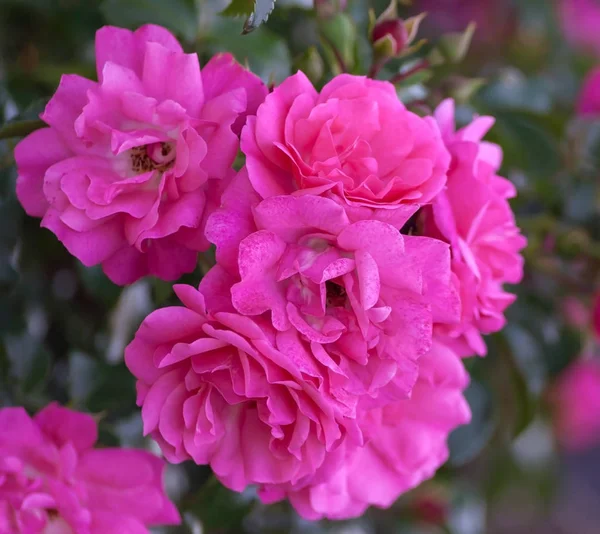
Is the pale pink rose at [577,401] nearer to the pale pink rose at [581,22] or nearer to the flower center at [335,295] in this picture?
the pale pink rose at [581,22]

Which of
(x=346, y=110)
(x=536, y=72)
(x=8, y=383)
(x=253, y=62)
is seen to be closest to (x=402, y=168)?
(x=346, y=110)

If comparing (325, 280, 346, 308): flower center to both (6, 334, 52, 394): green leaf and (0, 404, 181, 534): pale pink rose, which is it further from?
(6, 334, 52, 394): green leaf

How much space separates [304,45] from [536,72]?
18.3 inches

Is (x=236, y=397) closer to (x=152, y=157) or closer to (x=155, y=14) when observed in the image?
(x=152, y=157)

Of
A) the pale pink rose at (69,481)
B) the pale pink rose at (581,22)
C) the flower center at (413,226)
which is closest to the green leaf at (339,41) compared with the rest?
the flower center at (413,226)

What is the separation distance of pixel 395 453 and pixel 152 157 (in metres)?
0.20

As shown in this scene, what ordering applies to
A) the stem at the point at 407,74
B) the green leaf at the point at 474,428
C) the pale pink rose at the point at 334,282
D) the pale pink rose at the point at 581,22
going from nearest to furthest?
the pale pink rose at the point at 334,282, the stem at the point at 407,74, the green leaf at the point at 474,428, the pale pink rose at the point at 581,22

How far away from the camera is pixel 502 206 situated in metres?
0.35

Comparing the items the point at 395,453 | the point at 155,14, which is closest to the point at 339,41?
the point at 155,14

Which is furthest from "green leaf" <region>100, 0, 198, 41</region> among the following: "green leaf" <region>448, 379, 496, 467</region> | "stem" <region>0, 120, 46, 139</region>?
"green leaf" <region>448, 379, 496, 467</region>

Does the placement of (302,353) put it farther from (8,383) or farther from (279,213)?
(8,383)

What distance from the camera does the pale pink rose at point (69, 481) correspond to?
1.14ft

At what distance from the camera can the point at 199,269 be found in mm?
364

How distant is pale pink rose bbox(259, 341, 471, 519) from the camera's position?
0.35m
